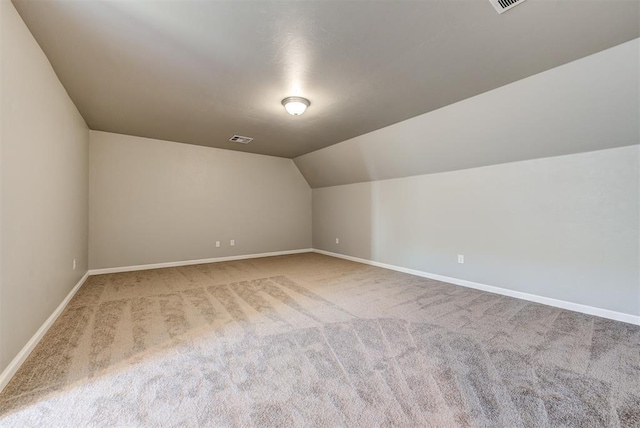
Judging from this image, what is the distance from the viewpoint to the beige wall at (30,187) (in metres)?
1.68

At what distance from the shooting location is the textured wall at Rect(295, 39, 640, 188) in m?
2.29

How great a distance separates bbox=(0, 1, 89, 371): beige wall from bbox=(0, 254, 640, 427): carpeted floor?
12.6 inches

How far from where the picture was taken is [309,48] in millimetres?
2125

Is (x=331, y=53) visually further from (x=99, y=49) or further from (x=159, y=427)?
(x=159, y=427)

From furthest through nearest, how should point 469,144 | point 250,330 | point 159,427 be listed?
point 469,144 → point 250,330 → point 159,427

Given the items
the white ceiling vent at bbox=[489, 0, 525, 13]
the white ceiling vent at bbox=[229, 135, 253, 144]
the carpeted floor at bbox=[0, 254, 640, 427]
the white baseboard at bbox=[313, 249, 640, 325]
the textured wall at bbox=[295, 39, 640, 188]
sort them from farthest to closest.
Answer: the white ceiling vent at bbox=[229, 135, 253, 144], the white baseboard at bbox=[313, 249, 640, 325], the textured wall at bbox=[295, 39, 640, 188], the white ceiling vent at bbox=[489, 0, 525, 13], the carpeted floor at bbox=[0, 254, 640, 427]

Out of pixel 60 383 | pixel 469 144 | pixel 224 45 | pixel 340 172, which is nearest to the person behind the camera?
pixel 60 383

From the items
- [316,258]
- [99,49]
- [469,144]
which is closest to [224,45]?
[99,49]

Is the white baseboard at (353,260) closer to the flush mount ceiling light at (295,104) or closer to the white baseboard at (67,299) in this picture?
the white baseboard at (67,299)

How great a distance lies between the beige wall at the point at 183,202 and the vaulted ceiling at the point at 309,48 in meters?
1.50

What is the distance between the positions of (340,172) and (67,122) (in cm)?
418

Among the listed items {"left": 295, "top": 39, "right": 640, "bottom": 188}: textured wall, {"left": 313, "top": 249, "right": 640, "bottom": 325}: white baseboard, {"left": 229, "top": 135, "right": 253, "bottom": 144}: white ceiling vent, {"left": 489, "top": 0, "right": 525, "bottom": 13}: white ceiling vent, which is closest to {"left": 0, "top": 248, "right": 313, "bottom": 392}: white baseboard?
{"left": 229, "top": 135, "right": 253, "bottom": 144}: white ceiling vent

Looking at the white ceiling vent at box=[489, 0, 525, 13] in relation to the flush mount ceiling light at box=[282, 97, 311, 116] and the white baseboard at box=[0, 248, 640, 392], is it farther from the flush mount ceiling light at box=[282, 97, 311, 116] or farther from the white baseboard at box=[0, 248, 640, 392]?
the white baseboard at box=[0, 248, 640, 392]

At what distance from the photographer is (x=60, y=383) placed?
65.6 inches
